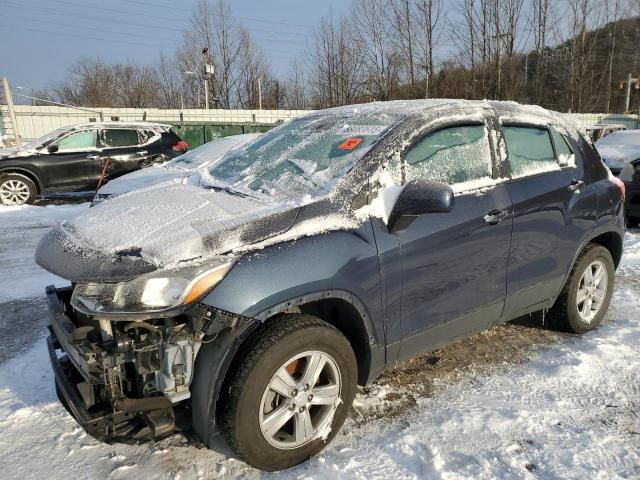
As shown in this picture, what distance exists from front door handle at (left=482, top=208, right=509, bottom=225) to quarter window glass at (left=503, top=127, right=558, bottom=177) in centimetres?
35

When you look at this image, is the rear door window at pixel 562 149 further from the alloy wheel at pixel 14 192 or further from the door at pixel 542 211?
the alloy wheel at pixel 14 192

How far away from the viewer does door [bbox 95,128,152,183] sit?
36.3 feet

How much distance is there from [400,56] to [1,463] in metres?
25.9

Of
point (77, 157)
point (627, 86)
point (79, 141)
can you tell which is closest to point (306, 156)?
point (77, 157)

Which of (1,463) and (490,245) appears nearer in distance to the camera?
(1,463)

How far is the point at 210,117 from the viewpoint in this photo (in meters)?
27.1

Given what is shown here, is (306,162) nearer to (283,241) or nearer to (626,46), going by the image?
(283,241)

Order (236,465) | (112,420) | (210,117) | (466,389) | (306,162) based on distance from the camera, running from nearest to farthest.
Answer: (112,420) → (236,465) → (306,162) → (466,389) → (210,117)

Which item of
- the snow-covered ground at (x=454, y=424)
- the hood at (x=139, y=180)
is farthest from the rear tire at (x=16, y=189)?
the snow-covered ground at (x=454, y=424)

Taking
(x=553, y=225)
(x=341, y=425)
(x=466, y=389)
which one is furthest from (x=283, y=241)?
(x=553, y=225)

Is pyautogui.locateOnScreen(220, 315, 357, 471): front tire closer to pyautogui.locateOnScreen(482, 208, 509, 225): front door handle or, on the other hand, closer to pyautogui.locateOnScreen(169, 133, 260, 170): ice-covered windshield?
pyautogui.locateOnScreen(482, 208, 509, 225): front door handle

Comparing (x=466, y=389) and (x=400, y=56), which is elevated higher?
(x=400, y=56)

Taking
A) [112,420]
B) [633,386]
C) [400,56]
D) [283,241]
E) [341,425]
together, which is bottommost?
[633,386]

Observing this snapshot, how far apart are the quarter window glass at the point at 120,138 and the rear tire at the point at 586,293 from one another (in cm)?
1001
